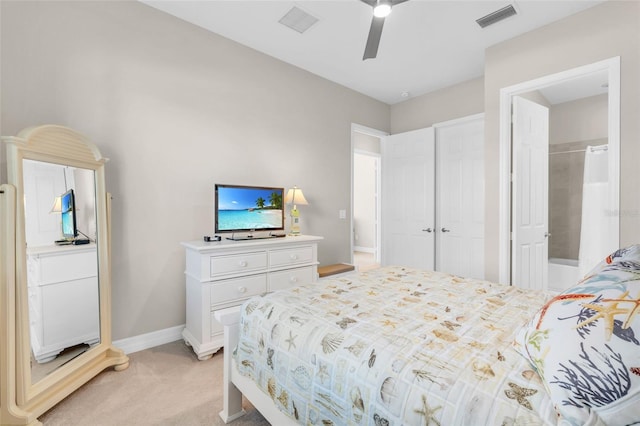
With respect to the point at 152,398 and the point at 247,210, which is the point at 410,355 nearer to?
the point at 152,398

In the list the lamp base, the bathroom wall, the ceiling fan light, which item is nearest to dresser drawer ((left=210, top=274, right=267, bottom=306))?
the lamp base

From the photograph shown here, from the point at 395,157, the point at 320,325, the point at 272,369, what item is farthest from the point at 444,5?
the point at 272,369

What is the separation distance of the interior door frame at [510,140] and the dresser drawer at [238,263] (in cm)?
241

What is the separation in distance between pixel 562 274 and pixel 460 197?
1499 mm

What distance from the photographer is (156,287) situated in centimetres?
257

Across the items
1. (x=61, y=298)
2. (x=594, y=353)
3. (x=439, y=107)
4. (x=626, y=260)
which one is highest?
(x=439, y=107)

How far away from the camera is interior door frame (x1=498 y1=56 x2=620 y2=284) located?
2.37 m

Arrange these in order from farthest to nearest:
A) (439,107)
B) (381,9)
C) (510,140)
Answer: (439,107) < (510,140) < (381,9)

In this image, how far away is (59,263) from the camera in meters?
1.90

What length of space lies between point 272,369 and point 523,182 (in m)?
3.09

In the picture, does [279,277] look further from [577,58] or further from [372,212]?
[372,212]

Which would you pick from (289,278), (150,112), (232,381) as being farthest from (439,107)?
(232,381)

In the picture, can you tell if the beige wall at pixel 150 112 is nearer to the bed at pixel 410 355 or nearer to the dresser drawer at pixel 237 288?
the dresser drawer at pixel 237 288

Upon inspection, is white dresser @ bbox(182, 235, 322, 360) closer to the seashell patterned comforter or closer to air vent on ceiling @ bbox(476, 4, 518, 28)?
the seashell patterned comforter
